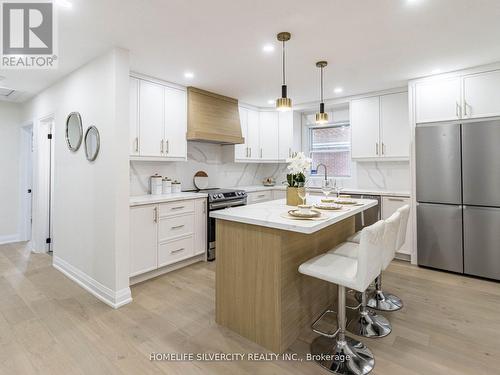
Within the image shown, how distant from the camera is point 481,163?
124 inches

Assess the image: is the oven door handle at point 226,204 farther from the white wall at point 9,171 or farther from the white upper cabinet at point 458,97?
the white wall at point 9,171

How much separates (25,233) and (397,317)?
610 centimetres

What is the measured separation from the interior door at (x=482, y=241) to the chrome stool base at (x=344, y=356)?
2.25 metres

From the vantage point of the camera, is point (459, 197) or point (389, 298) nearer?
point (389, 298)

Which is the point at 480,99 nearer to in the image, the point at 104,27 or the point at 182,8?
the point at 182,8

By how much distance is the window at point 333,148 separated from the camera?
510 centimetres

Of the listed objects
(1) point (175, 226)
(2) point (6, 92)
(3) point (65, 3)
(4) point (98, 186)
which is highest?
(2) point (6, 92)

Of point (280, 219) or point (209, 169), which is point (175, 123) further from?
point (280, 219)

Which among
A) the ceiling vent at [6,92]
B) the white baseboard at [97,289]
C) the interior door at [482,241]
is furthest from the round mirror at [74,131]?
the interior door at [482,241]

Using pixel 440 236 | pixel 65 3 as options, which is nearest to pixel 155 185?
pixel 65 3

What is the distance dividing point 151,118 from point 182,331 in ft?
8.48

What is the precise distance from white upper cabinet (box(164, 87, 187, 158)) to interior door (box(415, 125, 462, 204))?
10.6 feet

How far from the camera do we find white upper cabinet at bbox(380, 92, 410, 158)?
4008 mm

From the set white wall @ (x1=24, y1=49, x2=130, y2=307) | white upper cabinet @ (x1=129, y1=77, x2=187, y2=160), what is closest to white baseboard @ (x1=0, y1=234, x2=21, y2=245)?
white wall @ (x1=24, y1=49, x2=130, y2=307)
